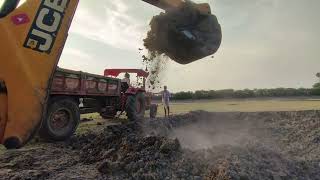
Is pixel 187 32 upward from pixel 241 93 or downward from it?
upward

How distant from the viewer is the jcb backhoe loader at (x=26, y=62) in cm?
486

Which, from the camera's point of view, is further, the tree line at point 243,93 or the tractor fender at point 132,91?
the tree line at point 243,93

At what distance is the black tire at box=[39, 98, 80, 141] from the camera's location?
10.9 metres

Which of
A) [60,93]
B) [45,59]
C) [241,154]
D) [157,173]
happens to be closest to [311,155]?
[241,154]

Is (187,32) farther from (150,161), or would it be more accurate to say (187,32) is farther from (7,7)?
(7,7)

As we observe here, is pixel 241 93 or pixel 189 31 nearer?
pixel 189 31

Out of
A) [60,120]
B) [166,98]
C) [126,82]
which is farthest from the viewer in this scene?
[166,98]

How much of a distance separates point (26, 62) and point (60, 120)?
21.7 ft

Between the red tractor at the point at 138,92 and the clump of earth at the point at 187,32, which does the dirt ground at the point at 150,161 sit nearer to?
the clump of earth at the point at 187,32

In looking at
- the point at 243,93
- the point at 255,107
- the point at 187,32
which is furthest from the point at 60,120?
the point at 243,93

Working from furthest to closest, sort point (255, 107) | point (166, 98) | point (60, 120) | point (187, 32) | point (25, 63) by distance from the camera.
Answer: point (255, 107) → point (166, 98) → point (60, 120) → point (187, 32) → point (25, 63)

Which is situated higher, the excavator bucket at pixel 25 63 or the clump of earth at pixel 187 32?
the clump of earth at pixel 187 32

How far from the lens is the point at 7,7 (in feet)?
16.4

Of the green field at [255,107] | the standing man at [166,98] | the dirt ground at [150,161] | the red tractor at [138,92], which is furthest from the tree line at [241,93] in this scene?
the dirt ground at [150,161]
